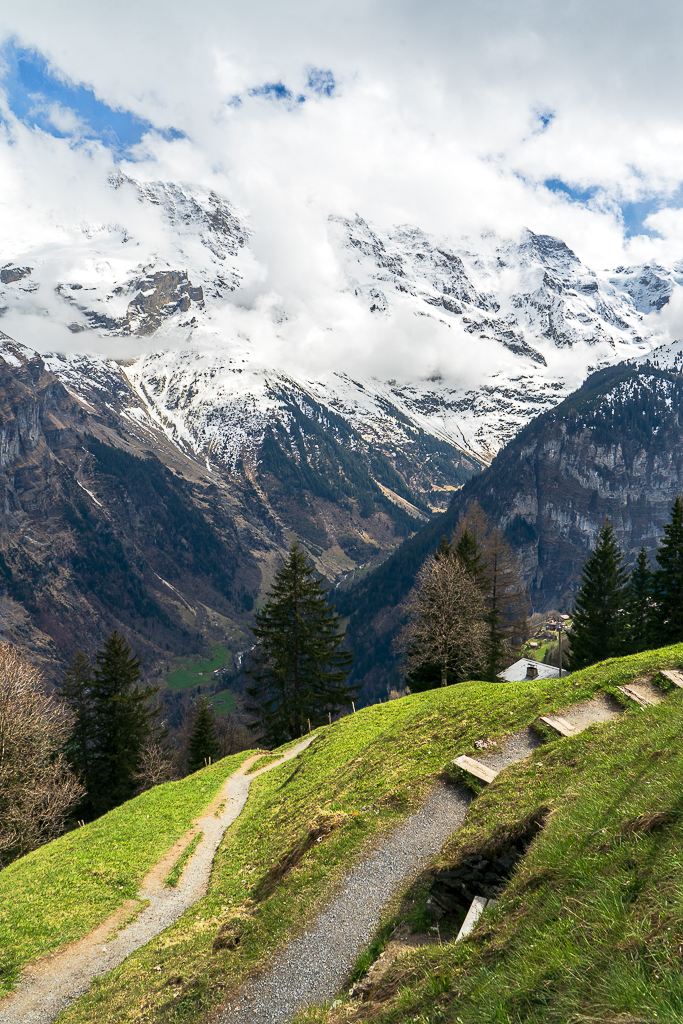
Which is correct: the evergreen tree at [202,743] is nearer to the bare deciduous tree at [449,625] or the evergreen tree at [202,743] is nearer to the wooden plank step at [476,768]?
the bare deciduous tree at [449,625]

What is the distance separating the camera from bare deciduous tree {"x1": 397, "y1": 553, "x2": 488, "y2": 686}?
41.4 metres

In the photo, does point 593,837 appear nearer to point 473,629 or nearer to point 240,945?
point 240,945

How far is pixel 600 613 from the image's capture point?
55.2 m

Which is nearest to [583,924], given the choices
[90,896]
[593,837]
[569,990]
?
[569,990]

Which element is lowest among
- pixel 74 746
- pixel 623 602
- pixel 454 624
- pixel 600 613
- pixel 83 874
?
pixel 74 746

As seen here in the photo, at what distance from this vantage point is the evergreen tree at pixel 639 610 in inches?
2024

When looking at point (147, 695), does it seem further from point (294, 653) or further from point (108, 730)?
point (294, 653)

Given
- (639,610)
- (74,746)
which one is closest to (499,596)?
(639,610)

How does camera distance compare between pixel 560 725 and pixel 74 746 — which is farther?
pixel 74 746

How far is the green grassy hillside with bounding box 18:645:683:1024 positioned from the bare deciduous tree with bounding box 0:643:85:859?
1198cm

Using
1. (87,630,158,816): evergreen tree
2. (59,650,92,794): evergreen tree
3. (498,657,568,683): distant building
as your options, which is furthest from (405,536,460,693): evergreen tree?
(498,657,568,683): distant building

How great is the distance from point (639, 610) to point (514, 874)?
5345cm

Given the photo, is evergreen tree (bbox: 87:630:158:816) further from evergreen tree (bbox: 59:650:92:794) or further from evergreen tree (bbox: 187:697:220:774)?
evergreen tree (bbox: 187:697:220:774)

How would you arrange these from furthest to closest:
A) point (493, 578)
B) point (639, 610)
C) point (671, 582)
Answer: point (639, 610) < point (493, 578) < point (671, 582)
